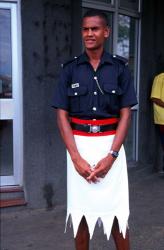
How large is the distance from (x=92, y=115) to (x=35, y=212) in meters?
2.49

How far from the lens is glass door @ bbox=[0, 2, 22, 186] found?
522cm

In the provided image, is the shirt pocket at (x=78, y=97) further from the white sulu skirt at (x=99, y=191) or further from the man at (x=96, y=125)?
the white sulu skirt at (x=99, y=191)

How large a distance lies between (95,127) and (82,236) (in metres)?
0.80

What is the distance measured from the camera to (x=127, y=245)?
3.30 m

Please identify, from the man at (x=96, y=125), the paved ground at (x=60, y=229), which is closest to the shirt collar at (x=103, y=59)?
the man at (x=96, y=125)

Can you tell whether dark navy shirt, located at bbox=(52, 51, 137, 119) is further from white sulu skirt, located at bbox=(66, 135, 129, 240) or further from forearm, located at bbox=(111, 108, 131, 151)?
white sulu skirt, located at bbox=(66, 135, 129, 240)

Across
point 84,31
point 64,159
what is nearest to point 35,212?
point 64,159

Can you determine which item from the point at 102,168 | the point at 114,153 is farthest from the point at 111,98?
the point at 102,168

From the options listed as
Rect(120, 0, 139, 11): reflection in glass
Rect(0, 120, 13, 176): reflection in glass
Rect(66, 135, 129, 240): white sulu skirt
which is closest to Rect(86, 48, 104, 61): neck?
Rect(66, 135, 129, 240): white sulu skirt

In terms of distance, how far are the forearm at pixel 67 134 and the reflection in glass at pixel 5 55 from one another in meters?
2.24

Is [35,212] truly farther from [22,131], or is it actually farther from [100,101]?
[100,101]

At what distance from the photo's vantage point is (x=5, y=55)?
5.29m

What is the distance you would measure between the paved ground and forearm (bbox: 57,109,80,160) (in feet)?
5.06

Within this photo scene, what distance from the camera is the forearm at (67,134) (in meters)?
3.10
